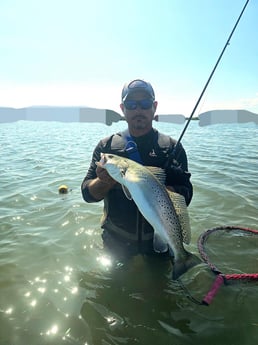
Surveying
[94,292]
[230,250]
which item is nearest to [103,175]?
[94,292]

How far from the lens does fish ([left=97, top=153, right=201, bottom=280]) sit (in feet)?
13.5

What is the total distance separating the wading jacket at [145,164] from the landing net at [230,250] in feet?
5.53

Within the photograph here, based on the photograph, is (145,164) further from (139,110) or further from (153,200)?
(153,200)

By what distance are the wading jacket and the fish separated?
1.35 m

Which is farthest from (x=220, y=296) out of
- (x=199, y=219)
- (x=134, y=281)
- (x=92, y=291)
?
(x=199, y=219)

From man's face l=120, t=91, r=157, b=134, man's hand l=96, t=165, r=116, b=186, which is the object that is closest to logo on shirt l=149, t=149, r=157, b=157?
man's face l=120, t=91, r=157, b=134

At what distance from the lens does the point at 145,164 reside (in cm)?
572

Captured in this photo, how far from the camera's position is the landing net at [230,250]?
691cm

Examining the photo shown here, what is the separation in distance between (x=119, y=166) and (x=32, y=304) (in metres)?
2.97

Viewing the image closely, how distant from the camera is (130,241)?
5938 millimetres

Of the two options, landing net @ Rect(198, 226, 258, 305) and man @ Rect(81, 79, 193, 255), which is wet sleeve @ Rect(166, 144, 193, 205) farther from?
landing net @ Rect(198, 226, 258, 305)

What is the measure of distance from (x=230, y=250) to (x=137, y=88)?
14.8 ft

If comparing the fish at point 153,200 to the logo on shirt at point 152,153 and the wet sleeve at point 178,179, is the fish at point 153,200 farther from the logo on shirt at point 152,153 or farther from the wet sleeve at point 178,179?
the logo on shirt at point 152,153

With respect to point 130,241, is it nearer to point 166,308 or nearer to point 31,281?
point 166,308
